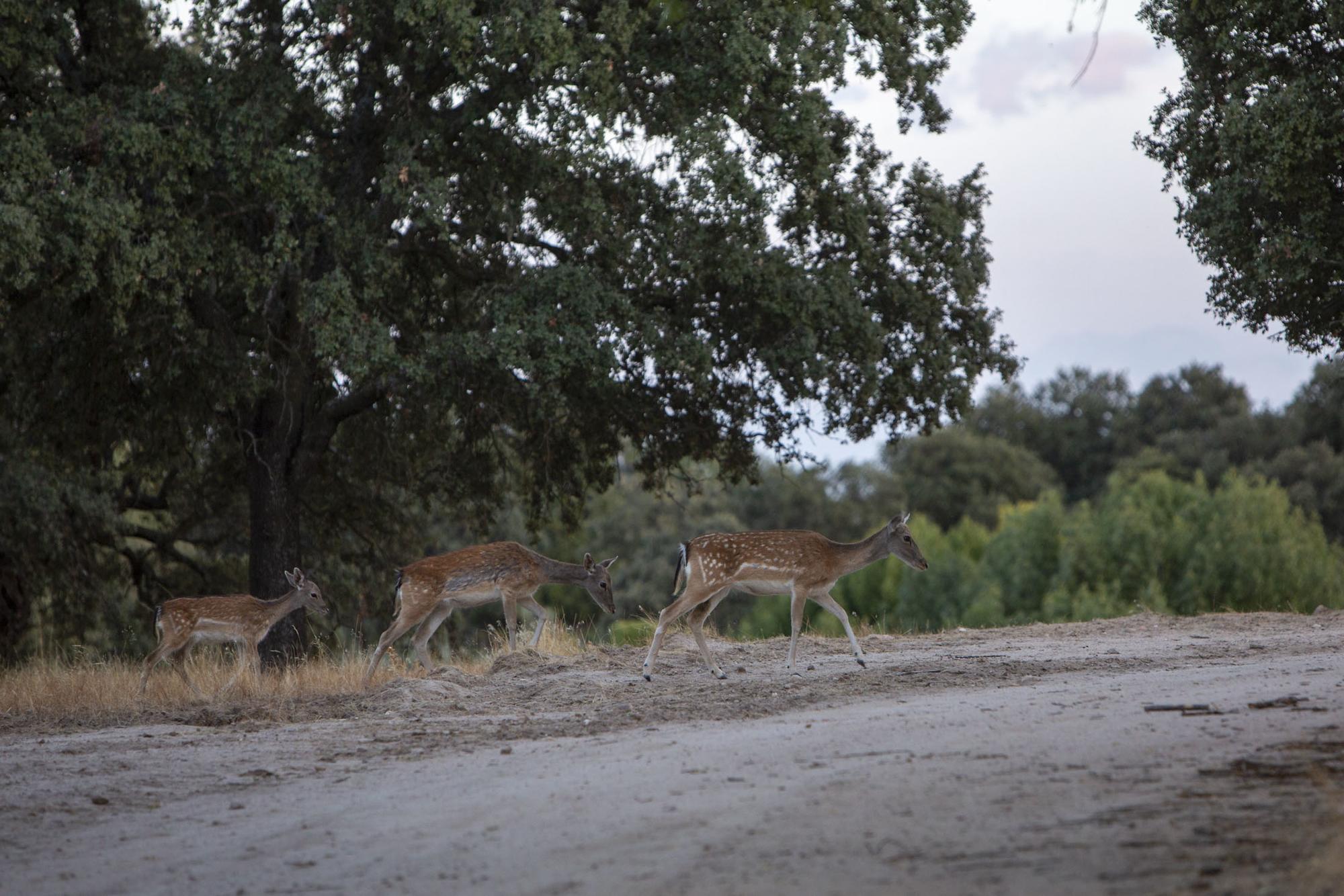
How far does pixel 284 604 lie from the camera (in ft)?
56.1

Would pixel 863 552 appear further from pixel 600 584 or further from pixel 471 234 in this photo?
pixel 471 234

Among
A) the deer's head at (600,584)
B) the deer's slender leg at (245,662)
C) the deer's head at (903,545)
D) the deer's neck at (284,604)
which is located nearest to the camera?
the deer's slender leg at (245,662)

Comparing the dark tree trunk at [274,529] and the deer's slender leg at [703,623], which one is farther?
the dark tree trunk at [274,529]

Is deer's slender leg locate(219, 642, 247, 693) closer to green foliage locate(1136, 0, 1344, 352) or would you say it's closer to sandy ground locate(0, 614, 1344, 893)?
sandy ground locate(0, 614, 1344, 893)

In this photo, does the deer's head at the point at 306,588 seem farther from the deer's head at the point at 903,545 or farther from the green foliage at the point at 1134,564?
the green foliage at the point at 1134,564

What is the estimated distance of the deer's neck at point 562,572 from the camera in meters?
17.8

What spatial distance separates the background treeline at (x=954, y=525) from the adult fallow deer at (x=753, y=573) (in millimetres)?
3680

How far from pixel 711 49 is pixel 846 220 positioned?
2756mm

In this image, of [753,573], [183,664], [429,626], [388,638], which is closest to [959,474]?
[429,626]

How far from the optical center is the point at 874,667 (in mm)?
13719

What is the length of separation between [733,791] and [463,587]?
29.1ft

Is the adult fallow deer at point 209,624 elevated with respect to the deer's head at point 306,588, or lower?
lower

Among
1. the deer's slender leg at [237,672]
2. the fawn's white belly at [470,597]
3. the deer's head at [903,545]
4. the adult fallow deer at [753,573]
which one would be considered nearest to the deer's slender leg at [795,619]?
the adult fallow deer at [753,573]

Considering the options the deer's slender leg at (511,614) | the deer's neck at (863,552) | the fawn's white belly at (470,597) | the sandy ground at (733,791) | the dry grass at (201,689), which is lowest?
the sandy ground at (733,791)
